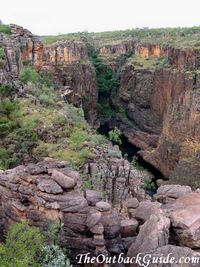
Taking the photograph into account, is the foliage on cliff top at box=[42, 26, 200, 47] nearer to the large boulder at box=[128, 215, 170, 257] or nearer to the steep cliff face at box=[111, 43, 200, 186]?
the steep cliff face at box=[111, 43, 200, 186]

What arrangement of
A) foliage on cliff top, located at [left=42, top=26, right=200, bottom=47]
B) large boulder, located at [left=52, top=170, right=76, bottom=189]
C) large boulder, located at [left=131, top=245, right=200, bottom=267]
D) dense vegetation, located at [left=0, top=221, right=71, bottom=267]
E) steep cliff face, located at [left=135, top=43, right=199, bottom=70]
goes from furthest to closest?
foliage on cliff top, located at [left=42, top=26, right=200, bottom=47] < steep cliff face, located at [left=135, top=43, right=199, bottom=70] < large boulder, located at [left=52, top=170, right=76, bottom=189] < dense vegetation, located at [left=0, top=221, right=71, bottom=267] < large boulder, located at [left=131, top=245, right=200, bottom=267]

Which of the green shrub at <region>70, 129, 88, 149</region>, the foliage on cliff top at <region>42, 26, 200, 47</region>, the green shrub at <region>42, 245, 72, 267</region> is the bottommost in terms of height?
the green shrub at <region>42, 245, 72, 267</region>

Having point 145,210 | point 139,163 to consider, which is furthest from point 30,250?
point 139,163

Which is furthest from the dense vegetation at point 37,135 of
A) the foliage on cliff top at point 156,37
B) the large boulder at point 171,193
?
the foliage on cliff top at point 156,37

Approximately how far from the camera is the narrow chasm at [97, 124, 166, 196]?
33.2m

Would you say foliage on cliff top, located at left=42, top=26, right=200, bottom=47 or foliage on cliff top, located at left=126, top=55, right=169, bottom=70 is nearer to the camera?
foliage on cliff top, located at left=126, top=55, right=169, bottom=70

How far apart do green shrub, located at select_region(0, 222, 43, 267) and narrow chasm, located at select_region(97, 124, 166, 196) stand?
66.3 feet

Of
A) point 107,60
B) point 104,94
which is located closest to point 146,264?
point 104,94

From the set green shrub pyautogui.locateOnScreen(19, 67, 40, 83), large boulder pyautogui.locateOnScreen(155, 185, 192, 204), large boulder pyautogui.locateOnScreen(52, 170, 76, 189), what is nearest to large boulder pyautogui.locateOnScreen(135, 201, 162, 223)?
large boulder pyautogui.locateOnScreen(155, 185, 192, 204)

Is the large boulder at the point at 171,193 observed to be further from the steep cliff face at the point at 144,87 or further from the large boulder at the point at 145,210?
the steep cliff face at the point at 144,87

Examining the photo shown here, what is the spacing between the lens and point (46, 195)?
1127cm

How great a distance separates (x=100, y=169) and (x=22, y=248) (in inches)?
319

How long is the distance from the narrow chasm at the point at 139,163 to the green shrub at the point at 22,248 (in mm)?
20202

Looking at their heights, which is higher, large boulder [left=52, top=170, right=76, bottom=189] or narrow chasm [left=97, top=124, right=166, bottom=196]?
large boulder [left=52, top=170, right=76, bottom=189]
